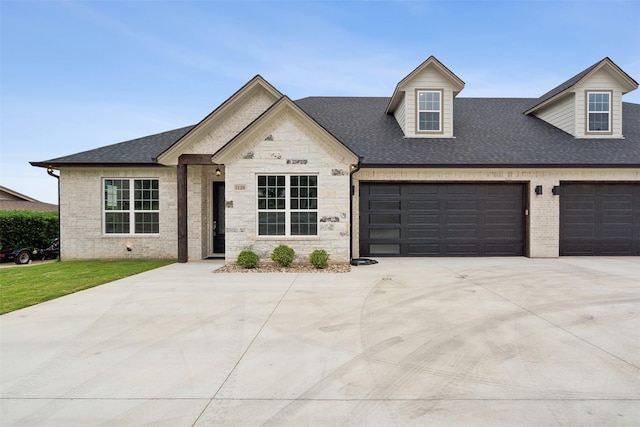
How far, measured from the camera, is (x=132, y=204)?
38.9ft

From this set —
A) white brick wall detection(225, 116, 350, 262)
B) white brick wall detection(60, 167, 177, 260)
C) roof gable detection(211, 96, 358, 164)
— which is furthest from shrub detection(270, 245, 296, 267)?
white brick wall detection(60, 167, 177, 260)

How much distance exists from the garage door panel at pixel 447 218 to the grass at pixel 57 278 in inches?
305

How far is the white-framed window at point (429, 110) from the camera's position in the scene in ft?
44.3

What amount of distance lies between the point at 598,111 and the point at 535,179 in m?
4.93

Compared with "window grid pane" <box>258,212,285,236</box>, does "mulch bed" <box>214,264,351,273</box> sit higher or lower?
lower

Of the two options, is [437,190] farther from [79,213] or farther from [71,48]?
[71,48]

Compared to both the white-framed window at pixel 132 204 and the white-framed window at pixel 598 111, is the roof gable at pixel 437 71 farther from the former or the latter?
the white-framed window at pixel 132 204

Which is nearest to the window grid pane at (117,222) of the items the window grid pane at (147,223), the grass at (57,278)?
the window grid pane at (147,223)

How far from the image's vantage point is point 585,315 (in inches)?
212

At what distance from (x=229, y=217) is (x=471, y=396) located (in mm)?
8347

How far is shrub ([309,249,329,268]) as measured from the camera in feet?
31.5

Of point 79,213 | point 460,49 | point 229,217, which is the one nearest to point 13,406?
point 229,217

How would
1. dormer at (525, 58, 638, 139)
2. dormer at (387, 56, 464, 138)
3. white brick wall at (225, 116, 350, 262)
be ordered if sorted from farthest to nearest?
dormer at (387, 56, 464, 138)
dormer at (525, 58, 638, 139)
white brick wall at (225, 116, 350, 262)

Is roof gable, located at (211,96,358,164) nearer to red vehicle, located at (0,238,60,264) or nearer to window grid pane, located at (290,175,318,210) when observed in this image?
window grid pane, located at (290,175,318,210)
